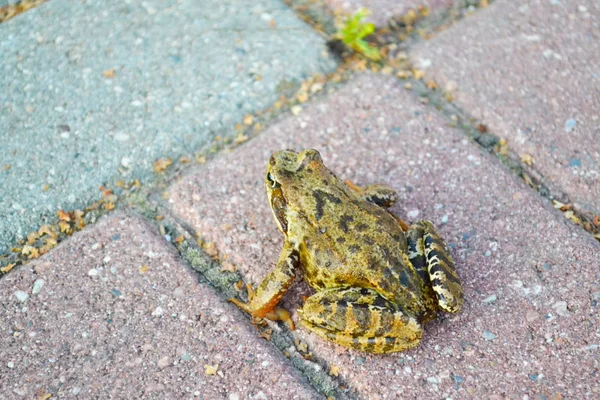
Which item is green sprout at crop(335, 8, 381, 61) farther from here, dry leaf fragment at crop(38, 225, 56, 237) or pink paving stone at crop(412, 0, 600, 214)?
dry leaf fragment at crop(38, 225, 56, 237)

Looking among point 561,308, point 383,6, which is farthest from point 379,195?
point 383,6

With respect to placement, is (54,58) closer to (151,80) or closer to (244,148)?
(151,80)

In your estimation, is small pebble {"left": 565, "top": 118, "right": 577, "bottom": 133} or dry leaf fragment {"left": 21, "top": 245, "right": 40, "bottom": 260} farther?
small pebble {"left": 565, "top": 118, "right": 577, "bottom": 133}

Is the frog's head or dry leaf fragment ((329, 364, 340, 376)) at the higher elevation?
the frog's head

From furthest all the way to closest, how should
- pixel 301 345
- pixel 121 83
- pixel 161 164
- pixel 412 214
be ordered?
pixel 121 83, pixel 161 164, pixel 412 214, pixel 301 345

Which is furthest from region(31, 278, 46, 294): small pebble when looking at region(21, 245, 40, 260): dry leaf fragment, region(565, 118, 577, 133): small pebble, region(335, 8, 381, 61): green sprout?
region(565, 118, 577, 133): small pebble

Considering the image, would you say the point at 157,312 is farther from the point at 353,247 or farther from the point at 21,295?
the point at 353,247
